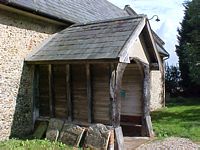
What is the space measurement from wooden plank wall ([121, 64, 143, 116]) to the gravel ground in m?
2.02

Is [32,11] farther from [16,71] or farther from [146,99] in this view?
[146,99]

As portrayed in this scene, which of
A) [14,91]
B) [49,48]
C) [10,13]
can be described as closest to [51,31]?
[49,48]

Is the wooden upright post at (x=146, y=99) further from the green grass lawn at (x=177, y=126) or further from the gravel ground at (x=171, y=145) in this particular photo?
the gravel ground at (x=171, y=145)

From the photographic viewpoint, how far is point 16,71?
38.2 feet

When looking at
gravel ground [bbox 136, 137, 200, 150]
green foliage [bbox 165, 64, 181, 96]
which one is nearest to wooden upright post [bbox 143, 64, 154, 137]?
gravel ground [bbox 136, 137, 200, 150]

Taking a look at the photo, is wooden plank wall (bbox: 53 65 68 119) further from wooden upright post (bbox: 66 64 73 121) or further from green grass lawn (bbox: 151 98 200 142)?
green grass lawn (bbox: 151 98 200 142)

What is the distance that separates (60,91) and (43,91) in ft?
3.12

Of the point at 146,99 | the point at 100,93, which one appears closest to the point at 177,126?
the point at 146,99

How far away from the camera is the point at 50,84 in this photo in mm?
11875

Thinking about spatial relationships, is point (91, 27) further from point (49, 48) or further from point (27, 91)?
point (27, 91)

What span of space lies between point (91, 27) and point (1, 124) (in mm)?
4993

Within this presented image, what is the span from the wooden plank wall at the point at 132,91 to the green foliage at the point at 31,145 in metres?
4.00

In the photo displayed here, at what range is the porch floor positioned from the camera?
35.0 ft

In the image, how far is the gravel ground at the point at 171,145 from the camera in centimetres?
1029
